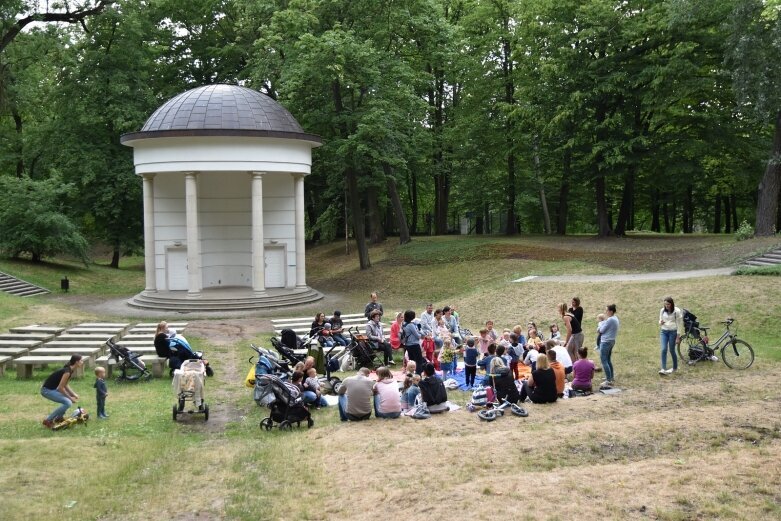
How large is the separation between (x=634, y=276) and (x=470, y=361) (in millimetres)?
12951

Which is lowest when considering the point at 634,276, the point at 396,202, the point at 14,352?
the point at 14,352

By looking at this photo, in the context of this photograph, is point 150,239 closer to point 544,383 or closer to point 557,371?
A: point 557,371

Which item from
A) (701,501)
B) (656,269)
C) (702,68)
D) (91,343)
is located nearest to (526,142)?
(702,68)

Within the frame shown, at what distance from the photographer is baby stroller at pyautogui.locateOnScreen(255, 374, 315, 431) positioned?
11.9m

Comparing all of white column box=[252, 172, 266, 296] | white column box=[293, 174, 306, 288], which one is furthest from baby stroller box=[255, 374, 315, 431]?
white column box=[293, 174, 306, 288]

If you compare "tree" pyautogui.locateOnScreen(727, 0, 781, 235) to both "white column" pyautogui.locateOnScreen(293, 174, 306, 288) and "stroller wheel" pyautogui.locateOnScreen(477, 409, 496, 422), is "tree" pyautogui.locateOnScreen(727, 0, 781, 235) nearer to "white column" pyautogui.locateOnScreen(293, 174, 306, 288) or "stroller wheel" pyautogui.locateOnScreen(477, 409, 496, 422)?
"white column" pyautogui.locateOnScreen(293, 174, 306, 288)

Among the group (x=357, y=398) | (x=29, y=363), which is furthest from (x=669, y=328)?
(x=29, y=363)

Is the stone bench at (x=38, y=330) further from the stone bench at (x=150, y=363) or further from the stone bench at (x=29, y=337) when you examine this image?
the stone bench at (x=150, y=363)

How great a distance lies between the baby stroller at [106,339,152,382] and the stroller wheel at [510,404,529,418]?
28.8ft

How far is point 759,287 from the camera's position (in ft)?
67.0

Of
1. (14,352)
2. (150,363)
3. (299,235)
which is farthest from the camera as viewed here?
(299,235)

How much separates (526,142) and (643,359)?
24.6m

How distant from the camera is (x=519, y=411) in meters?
11.8

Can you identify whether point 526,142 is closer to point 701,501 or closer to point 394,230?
point 394,230
